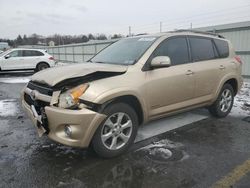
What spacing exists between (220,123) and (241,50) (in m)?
6.22

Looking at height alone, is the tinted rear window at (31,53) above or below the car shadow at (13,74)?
above

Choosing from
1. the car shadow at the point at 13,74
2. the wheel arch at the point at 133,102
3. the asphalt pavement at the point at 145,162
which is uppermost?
the wheel arch at the point at 133,102

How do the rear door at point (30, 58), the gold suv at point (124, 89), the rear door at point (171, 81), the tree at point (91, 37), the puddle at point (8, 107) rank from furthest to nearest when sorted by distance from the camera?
the tree at point (91, 37) < the rear door at point (30, 58) < the puddle at point (8, 107) < the rear door at point (171, 81) < the gold suv at point (124, 89)

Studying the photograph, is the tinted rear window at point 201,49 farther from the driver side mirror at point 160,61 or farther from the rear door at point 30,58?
the rear door at point 30,58

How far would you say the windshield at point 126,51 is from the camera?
4457mm

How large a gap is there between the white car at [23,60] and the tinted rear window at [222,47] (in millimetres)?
13318

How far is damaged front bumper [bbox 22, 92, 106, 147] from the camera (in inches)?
134

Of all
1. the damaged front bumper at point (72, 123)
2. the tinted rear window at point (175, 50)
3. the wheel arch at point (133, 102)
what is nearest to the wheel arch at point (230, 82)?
the tinted rear window at point (175, 50)

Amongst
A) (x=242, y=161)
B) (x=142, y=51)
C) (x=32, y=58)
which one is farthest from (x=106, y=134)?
(x=32, y=58)

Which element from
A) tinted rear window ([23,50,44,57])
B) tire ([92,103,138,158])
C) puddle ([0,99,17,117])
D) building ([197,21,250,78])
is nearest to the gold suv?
tire ([92,103,138,158])

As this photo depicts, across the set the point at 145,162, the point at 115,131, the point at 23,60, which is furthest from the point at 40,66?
the point at 145,162

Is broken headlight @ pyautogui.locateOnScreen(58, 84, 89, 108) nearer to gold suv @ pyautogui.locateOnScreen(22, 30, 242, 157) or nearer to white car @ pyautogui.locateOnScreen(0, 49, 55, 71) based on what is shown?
gold suv @ pyautogui.locateOnScreen(22, 30, 242, 157)

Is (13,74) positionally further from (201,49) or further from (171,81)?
(171,81)

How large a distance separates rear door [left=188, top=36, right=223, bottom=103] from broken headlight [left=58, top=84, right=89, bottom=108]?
95.0 inches
